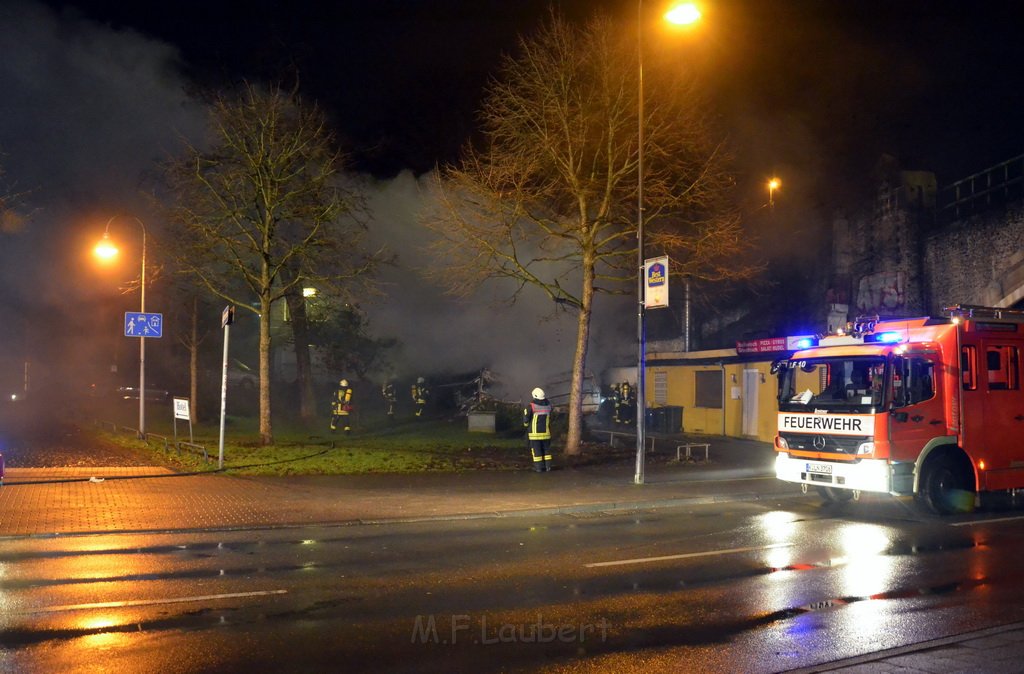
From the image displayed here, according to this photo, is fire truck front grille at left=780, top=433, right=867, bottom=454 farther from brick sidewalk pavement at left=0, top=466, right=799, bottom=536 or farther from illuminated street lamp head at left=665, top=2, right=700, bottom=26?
illuminated street lamp head at left=665, top=2, right=700, bottom=26

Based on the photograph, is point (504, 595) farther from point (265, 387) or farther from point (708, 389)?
point (708, 389)

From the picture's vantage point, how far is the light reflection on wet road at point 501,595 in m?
5.43

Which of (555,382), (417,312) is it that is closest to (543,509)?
(555,382)

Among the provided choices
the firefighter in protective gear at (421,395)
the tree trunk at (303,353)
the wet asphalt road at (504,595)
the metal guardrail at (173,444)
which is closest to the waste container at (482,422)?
the firefighter in protective gear at (421,395)

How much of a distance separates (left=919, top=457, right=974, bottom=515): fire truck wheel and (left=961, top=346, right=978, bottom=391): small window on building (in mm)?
1053

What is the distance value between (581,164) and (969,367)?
8835mm

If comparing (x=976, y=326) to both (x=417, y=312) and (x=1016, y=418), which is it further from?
(x=417, y=312)

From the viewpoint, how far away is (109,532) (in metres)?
9.94

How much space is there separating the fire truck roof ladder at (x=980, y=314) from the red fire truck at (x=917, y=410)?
0.06 ft

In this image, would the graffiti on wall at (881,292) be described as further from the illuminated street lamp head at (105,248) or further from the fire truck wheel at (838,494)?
the illuminated street lamp head at (105,248)

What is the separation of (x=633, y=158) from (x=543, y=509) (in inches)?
331

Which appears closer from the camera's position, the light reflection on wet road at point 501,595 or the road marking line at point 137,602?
the light reflection on wet road at point 501,595

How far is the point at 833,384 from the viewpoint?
11.8 metres
